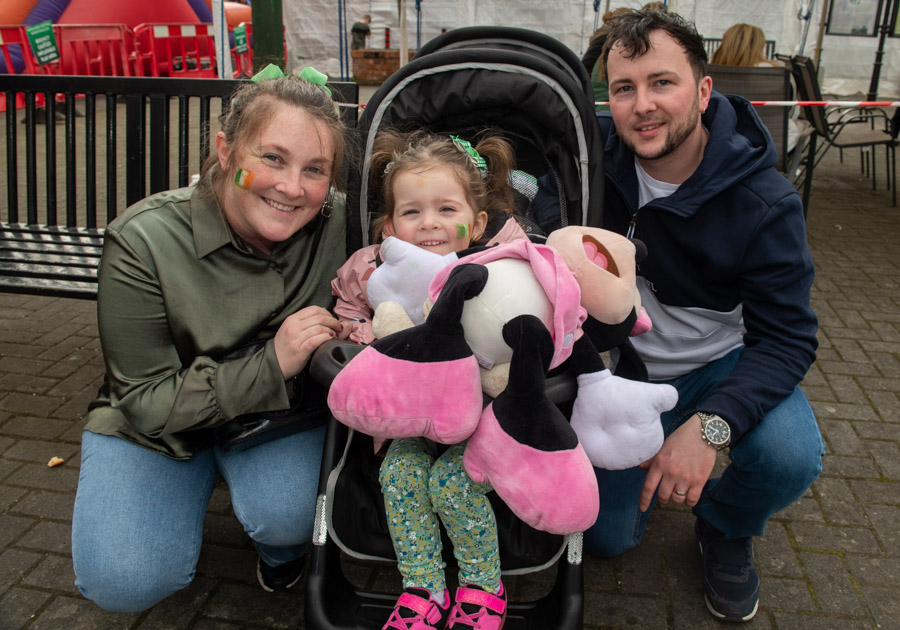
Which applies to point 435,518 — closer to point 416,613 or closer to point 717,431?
point 416,613

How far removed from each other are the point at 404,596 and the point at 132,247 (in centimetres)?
124

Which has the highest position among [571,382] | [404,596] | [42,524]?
[571,382]

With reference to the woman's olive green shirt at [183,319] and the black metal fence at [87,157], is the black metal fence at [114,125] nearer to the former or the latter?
the black metal fence at [87,157]

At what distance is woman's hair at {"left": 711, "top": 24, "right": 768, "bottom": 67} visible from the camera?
6199 mm

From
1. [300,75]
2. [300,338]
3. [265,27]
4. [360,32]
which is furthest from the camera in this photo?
[360,32]

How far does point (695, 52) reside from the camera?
2332 millimetres

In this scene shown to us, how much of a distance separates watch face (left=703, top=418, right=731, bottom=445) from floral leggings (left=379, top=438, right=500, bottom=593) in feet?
2.30

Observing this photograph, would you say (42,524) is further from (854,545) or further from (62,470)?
(854,545)

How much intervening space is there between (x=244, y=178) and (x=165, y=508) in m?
1.03

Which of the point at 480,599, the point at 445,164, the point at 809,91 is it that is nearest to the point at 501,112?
the point at 445,164

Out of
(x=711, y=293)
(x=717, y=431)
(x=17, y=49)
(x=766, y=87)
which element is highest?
(x=17, y=49)

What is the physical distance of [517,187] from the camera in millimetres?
2592

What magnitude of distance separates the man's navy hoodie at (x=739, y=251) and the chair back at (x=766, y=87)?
3.45 metres

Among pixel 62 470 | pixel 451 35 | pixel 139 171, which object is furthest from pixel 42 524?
pixel 451 35
